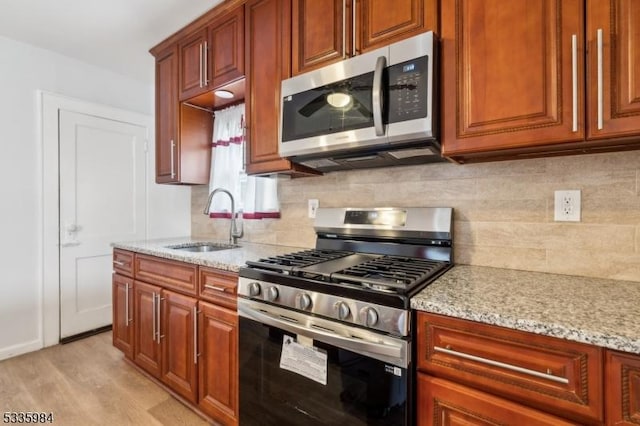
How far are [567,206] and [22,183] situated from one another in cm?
360

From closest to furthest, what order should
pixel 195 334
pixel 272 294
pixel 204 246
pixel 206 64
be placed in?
pixel 272 294 < pixel 195 334 < pixel 206 64 < pixel 204 246

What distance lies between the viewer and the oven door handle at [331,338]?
3.40 ft

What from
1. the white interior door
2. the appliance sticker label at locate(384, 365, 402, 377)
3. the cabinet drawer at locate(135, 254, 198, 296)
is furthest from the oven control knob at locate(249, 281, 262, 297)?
the white interior door

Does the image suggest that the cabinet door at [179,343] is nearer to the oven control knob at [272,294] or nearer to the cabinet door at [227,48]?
the oven control knob at [272,294]

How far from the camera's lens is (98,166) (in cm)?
301

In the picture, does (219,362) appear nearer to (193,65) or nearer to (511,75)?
(511,75)

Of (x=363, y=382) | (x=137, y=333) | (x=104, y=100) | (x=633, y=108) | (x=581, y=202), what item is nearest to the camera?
(x=633, y=108)

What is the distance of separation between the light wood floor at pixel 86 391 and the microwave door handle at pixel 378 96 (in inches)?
71.7

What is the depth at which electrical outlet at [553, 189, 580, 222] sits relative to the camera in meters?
1.31

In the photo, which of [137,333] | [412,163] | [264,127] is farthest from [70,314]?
[412,163]

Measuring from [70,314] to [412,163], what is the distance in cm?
314

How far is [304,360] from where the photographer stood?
4.17 ft

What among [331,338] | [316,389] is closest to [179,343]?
[316,389]

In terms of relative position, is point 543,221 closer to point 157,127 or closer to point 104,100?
point 157,127
